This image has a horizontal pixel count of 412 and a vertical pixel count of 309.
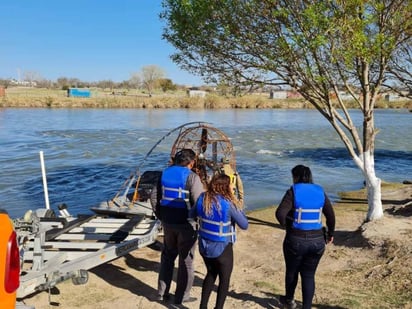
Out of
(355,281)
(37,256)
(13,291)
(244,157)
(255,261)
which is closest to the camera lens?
(13,291)

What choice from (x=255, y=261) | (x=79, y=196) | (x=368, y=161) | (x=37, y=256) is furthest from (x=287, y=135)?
(x=37, y=256)

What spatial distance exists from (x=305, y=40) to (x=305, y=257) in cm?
465

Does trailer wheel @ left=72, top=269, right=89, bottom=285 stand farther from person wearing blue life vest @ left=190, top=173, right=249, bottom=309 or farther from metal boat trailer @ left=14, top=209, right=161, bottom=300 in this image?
person wearing blue life vest @ left=190, top=173, right=249, bottom=309

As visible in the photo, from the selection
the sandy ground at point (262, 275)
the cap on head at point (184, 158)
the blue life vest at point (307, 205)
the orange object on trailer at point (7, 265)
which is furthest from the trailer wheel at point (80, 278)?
the blue life vest at point (307, 205)

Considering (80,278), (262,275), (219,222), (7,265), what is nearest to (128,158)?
(262,275)

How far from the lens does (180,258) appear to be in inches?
232

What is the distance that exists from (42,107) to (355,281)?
221 feet

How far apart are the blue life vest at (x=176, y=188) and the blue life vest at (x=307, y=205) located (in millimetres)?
1342

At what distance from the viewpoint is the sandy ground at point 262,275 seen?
20.2ft

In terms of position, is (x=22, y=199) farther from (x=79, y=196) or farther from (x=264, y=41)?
(x=264, y=41)

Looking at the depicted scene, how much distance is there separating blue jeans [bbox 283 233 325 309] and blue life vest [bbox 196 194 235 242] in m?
0.77

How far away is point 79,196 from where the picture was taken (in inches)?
684

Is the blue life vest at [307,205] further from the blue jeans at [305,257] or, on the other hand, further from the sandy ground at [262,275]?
the sandy ground at [262,275]

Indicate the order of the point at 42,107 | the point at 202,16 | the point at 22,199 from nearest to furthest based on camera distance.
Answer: the point at 202,16
the point at 22,199
the point at 42,107
